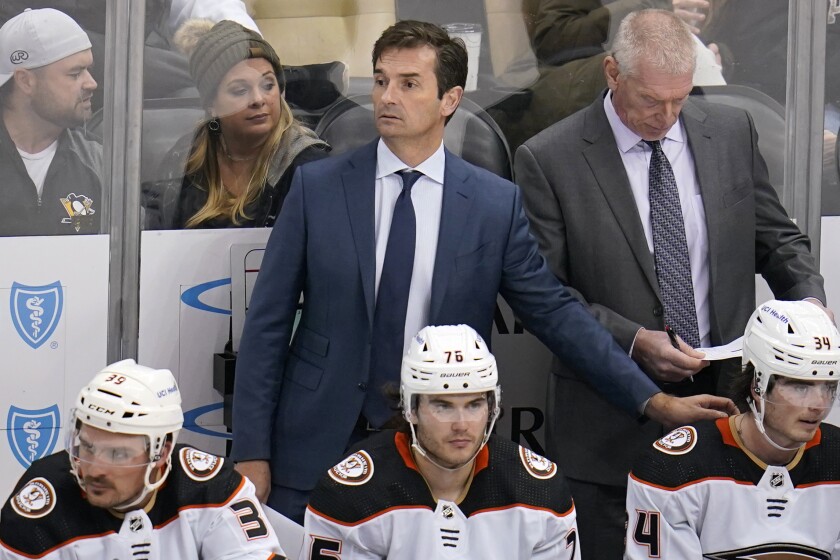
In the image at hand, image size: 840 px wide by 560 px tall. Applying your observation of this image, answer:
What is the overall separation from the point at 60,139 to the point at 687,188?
1807 mm

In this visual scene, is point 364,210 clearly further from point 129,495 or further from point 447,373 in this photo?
point 129,495

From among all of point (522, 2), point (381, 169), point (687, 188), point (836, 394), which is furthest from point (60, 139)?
point (836, 394)

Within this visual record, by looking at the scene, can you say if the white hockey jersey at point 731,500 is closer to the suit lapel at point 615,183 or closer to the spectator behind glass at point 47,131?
the suit lapel at point 615,183

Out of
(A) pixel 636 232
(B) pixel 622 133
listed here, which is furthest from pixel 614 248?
(B) pixel 622 133

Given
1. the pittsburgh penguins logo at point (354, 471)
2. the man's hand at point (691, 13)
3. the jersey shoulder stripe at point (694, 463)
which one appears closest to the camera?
the pittsburgh penguins logo at point (354, 471)

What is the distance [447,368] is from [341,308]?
650mm

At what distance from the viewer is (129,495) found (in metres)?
2.93

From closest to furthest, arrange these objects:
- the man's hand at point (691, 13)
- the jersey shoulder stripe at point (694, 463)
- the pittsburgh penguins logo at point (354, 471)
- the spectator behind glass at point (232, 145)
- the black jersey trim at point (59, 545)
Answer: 1. the black jersey trim at point (59, 545)
2. the pittsburgh penguins logo at point (354, 471)
3. the jersey shoulder stripe at point (694, 463)
4. the spectator behind glass at point (232, 145)
5. the man's hand at point (691, 13)

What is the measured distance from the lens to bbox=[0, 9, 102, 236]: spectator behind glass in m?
4.04

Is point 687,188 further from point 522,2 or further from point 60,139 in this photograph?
point 60,139

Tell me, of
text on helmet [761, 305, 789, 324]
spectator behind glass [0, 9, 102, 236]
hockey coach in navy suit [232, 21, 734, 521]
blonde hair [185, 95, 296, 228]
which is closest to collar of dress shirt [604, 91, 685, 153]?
hockey coach in navy suit [232, 21, 734, 521]

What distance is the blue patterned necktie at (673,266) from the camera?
3932 millimetres

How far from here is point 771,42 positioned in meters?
4.66

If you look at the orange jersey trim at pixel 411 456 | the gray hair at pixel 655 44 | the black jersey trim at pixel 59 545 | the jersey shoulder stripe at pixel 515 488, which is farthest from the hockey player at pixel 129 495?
the gray hair at pixel 655 44
